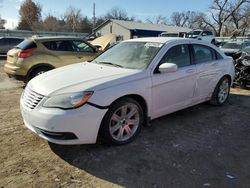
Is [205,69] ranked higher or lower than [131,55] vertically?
lower

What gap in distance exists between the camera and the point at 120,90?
392cm

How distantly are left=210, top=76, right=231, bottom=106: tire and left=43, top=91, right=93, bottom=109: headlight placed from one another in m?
3.47

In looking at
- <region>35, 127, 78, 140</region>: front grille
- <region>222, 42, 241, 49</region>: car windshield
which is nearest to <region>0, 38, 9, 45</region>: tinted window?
<region>222, 42, 241, 49</region>: car windshield

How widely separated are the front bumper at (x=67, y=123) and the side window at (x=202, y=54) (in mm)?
2543

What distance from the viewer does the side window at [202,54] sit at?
541cm

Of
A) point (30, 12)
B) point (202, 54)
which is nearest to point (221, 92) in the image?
point (202, 54)

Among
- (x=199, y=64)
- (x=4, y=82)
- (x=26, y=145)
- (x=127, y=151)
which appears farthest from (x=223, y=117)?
(x=4, y=82)

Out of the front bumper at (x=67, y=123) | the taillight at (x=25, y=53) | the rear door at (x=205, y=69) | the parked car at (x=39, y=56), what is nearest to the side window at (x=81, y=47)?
the parked car at (x=39, y=56)

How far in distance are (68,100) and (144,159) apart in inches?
50.9

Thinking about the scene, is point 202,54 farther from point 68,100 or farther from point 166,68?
point 68,100

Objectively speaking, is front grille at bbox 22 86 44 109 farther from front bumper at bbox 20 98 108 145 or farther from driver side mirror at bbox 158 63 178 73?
driver side mirror at bbox 158 63 178 73

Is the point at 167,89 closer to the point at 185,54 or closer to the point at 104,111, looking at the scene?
the point at 185,54

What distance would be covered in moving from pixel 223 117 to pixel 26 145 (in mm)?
3762

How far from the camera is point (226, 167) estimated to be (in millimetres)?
3629
